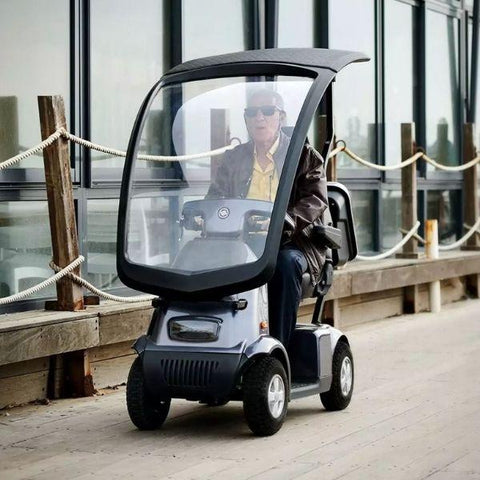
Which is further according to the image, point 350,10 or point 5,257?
point 350,10

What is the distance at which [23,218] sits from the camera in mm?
7855

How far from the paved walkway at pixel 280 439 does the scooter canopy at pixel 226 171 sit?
2.31 ft

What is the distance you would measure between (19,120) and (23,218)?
0.56m

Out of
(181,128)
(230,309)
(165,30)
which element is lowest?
(230,309)

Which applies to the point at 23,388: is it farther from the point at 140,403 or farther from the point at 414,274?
the point at 414,274

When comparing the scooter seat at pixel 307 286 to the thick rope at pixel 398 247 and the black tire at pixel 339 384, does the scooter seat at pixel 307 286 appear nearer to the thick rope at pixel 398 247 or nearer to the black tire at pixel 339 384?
the black tire at pixel 339 384

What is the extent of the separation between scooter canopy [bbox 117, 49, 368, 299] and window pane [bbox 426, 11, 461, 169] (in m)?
6.97

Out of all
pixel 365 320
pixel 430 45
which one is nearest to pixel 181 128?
pixel 365 320

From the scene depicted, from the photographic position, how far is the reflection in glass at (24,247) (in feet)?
25.4

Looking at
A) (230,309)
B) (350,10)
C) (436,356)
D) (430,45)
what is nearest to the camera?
(230,309)

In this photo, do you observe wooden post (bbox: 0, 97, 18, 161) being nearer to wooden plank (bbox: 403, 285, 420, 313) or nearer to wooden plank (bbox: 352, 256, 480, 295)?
wooden plank (bbox: 352, 256, 480, 295)

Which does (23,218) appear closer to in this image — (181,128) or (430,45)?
(181,128)

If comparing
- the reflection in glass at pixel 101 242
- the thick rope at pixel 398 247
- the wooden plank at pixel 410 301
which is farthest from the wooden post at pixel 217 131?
the wooden plank at pixel 410 301

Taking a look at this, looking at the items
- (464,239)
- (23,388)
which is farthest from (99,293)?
(464,239)
